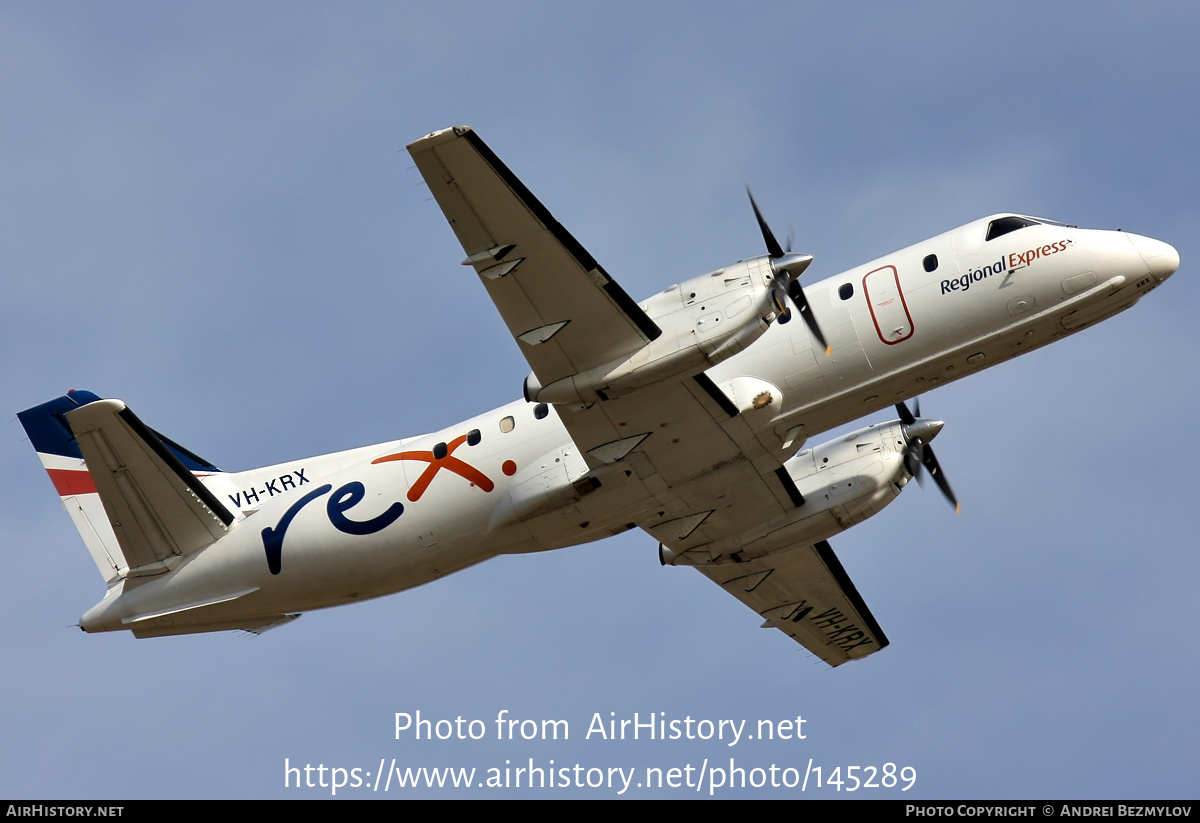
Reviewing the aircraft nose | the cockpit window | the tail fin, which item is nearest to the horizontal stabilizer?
the tail fin

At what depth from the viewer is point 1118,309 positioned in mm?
21125

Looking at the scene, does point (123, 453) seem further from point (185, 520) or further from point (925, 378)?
point (925, 378)

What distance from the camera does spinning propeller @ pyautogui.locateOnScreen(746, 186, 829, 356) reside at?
1961cm

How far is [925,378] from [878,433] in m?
3.23

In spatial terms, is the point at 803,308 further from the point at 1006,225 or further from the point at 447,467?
the point at 447,467

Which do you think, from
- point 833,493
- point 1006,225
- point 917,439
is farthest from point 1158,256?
point 833,493

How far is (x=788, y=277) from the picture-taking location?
1970 centimetres

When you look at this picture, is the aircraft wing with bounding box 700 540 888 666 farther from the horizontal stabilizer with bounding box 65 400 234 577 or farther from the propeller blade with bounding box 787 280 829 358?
the horizontal stabilizer with bounding box 65 400 234 577

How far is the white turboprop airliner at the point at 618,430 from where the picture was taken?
19.4 m

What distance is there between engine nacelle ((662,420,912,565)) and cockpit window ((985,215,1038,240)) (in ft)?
14.7

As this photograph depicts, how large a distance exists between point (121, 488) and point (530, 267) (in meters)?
8.56

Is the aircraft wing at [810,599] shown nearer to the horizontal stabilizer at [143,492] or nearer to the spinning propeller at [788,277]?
the spinning propeller at [788,277]

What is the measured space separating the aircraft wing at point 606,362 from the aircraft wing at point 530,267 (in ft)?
0.05

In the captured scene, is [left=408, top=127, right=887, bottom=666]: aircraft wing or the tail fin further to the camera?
the tail fin
